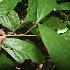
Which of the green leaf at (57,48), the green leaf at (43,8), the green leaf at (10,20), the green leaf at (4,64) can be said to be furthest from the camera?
the green leaf at (10,20)

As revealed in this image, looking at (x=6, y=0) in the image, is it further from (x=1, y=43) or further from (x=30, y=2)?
(x=1, y=43)

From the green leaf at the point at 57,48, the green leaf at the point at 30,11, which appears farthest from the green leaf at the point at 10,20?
the green leaf at the point at 57,48

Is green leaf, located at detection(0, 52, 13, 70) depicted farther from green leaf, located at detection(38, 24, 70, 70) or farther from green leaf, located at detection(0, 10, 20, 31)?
green leaf, located at detection(38, 24, 70, 70)

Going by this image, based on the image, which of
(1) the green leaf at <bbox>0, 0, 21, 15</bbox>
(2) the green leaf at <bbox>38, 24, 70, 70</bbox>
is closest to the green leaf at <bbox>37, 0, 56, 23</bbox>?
(1) the green leaf at <bbox>0, 0, 21, 15</bbox>

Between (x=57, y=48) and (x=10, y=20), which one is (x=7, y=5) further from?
(x=57, y=48)

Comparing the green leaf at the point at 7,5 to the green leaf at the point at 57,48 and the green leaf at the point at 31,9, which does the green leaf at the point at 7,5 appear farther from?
the green leaf at the point at 57,48


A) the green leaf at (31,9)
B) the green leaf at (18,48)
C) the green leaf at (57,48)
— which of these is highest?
the green leaf at (31,9)
